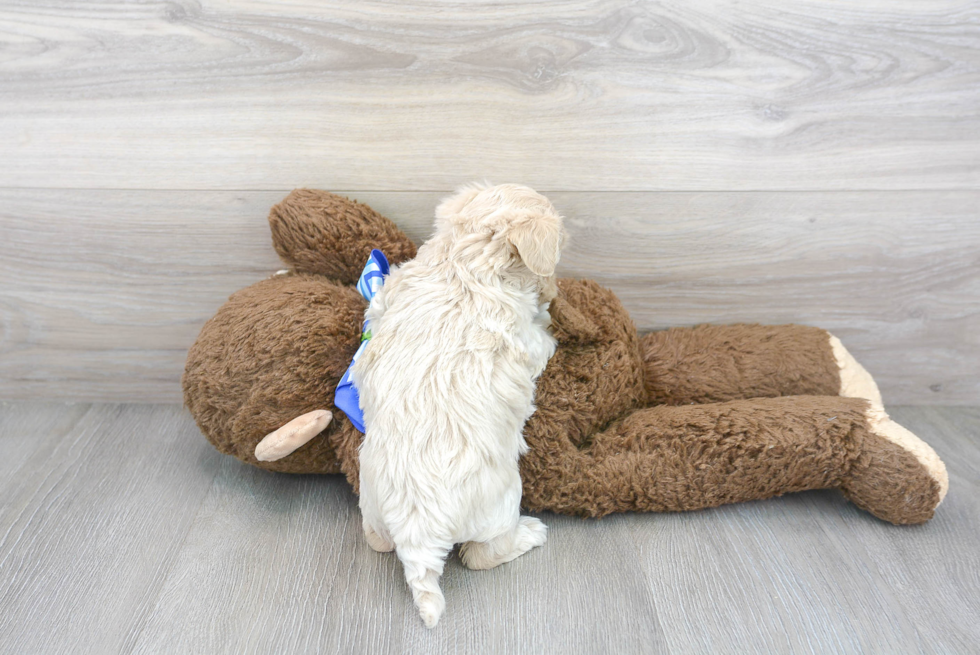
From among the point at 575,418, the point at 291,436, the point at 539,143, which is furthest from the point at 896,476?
the point at 291,436

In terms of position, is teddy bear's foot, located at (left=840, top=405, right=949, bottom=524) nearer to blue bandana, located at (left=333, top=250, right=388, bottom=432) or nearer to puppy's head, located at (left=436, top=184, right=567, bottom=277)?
puppy's head, located at (left=436, top=184, right=567, bottom=277)

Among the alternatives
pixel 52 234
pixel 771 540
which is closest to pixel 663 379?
pixel 771 540

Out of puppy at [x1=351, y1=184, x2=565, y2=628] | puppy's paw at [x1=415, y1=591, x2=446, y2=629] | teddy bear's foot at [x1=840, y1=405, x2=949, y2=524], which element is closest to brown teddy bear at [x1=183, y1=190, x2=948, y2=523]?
teddy bear's foot at [x1=840, y1=405, x2=949, y2=524]

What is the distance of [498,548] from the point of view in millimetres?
842

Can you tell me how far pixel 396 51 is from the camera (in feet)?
3.28

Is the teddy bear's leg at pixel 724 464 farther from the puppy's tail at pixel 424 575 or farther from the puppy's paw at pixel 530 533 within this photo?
the puppy's tail at pixel 424 575

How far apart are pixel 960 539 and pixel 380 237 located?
924 millimetres

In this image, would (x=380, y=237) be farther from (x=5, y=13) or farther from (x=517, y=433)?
(x=5, y=13)

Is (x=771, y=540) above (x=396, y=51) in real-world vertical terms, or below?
below

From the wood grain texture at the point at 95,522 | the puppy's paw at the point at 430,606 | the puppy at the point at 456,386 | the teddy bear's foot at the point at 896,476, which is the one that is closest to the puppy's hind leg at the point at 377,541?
the puppy at the point at 456,386

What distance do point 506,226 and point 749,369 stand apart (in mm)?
511

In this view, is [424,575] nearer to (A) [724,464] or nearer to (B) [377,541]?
(B) [377,541]

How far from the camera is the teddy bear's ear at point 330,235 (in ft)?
3.26

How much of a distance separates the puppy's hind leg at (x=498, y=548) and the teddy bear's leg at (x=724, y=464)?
2.6 inches
